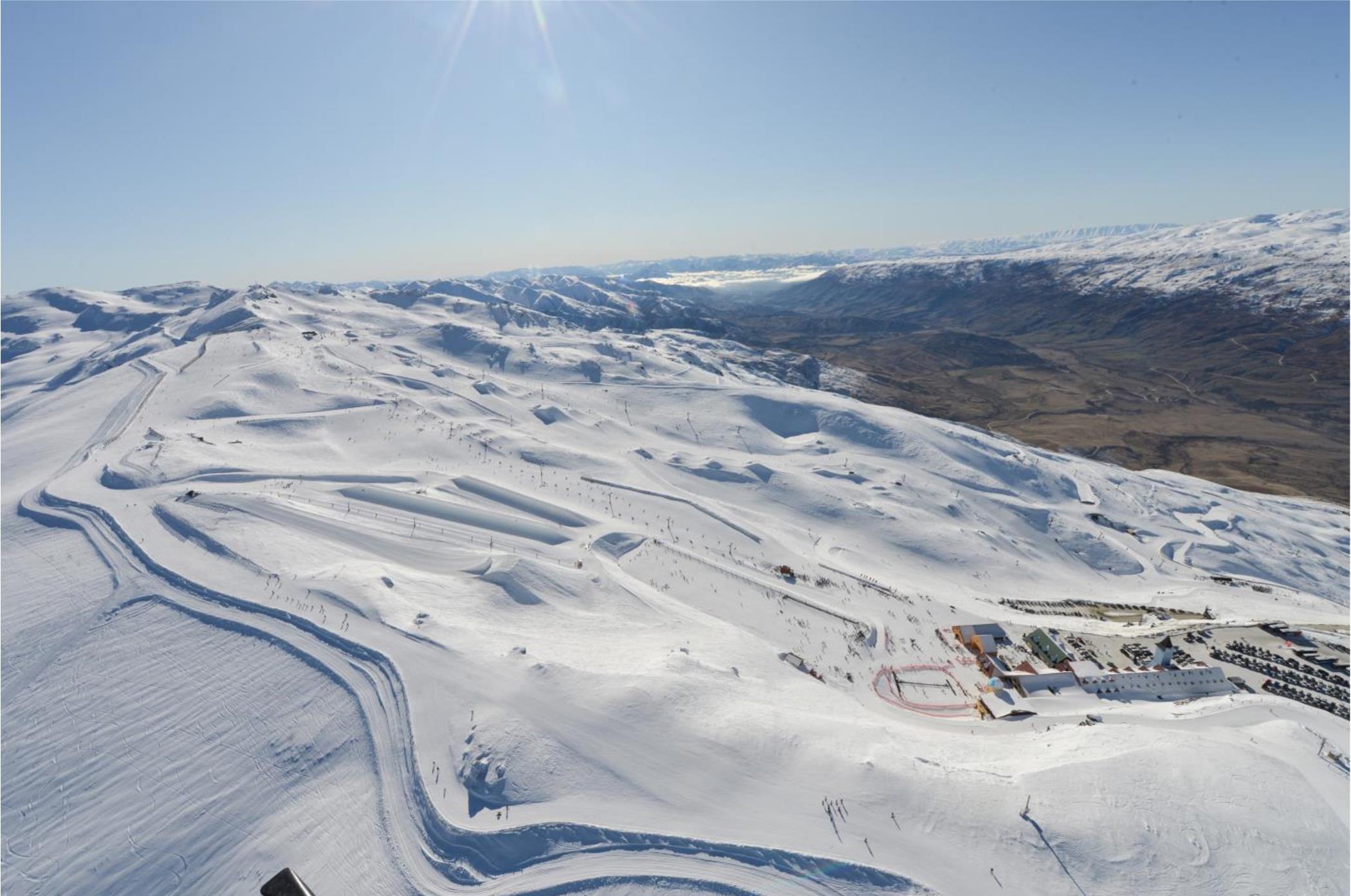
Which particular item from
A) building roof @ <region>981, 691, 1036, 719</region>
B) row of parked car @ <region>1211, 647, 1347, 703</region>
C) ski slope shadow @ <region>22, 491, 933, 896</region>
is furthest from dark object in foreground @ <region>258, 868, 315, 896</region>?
row of parked car @ <region>1211, 647, 1347, 703</region>

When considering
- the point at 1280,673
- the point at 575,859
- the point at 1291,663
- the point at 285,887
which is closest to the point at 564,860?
the point at 575,859

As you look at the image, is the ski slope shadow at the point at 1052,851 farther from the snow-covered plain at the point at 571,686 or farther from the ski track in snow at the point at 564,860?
the ski track in snow at the point at 564,860

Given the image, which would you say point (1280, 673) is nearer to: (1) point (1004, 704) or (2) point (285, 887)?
(1) point (1004, 704)

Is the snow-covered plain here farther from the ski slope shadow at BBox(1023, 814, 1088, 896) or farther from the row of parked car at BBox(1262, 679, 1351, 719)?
the row of parked car at BBox(1262, 679, 1351, 719)

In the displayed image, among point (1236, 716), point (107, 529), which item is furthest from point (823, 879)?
point (107, 529)

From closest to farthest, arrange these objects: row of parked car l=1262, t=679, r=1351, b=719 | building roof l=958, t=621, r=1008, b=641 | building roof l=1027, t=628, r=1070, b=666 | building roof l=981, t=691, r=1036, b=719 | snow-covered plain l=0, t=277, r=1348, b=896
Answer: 1. snow-covered plain l=0, t=277, r=1348, b=896
2. building roof l=981, t=691, r=1036, b=719
3. row of parked car l=1262, t=679, r=1351, b=719
4. building roof l=1027, t=628, r=1070, b=666
5. building roof l=958, t=621, r=1008, b=641

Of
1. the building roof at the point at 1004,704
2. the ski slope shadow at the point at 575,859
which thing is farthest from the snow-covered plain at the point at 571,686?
the building roof at the point at 1004,704

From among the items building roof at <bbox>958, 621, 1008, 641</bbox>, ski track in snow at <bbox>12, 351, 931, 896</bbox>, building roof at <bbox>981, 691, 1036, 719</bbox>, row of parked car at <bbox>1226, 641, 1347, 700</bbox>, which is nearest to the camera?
ski track in snow at <bbox>12, 351, 931, 896</bbox>

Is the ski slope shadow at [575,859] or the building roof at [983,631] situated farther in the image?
the building roof at [983,631]
